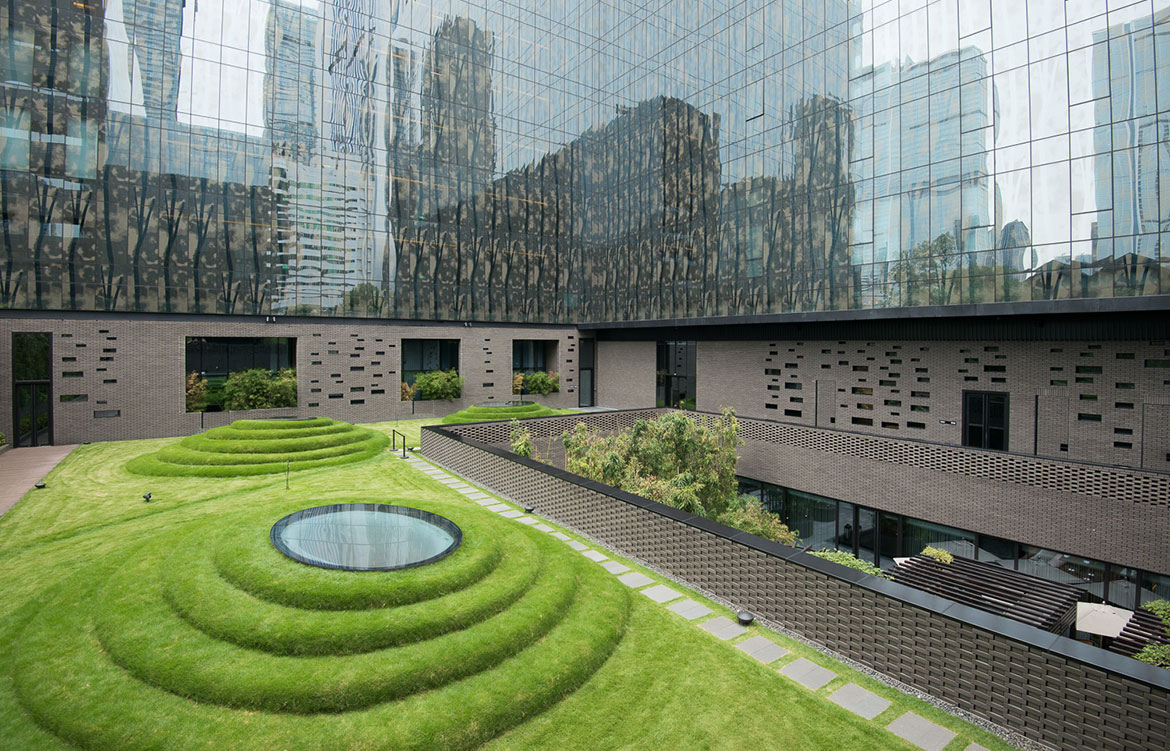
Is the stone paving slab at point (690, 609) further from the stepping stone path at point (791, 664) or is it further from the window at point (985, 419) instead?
the window at point (985, 419)

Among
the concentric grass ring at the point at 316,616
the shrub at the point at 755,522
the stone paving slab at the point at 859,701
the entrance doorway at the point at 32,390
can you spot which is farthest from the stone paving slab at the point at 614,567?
the entrance doorway at the point at 32,390

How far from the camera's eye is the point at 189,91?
83.9 ft

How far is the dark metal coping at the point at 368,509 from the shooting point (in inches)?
335

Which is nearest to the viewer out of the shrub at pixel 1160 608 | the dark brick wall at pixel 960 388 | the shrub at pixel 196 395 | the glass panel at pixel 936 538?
the shrub at pixel 1160 608

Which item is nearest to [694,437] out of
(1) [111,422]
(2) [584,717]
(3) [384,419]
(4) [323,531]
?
(4) [323,531]

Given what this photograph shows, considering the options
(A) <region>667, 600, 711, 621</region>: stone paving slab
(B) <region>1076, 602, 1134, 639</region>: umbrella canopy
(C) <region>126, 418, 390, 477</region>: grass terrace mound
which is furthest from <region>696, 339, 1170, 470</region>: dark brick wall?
(C) <region>126, 418, 390, 477</region>: grass terrace mound

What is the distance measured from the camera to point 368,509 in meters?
11.5

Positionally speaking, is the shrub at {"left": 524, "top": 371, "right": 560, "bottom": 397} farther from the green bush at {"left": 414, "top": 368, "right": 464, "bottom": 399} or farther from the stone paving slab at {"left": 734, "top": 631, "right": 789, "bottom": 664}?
the stone paving slab at {"left": 734, "top": 631, "right": 789, "bottom": 664}

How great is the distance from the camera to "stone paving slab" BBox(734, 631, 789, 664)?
744 cm

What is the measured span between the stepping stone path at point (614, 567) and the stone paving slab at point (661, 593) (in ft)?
2.60

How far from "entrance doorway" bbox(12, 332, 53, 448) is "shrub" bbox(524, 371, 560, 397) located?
71.1ft

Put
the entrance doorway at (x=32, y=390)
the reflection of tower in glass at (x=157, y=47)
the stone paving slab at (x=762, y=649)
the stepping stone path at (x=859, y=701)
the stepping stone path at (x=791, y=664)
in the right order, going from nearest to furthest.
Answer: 1. the stepping stone path at (x=791, y=664)
2. the stepping stone path at (x=859, y=701)
3. the stone paving slab at (x=762, y=649)
4. the entrance doorway at (x=32, y=390)
5. the reflection of tower in glass at (x=157, y=47)

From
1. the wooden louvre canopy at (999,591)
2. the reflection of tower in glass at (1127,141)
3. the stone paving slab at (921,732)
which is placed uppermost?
the reflection of tower in glass at (1127,141)

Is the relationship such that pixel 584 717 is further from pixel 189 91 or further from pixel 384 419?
pixel 189 91
